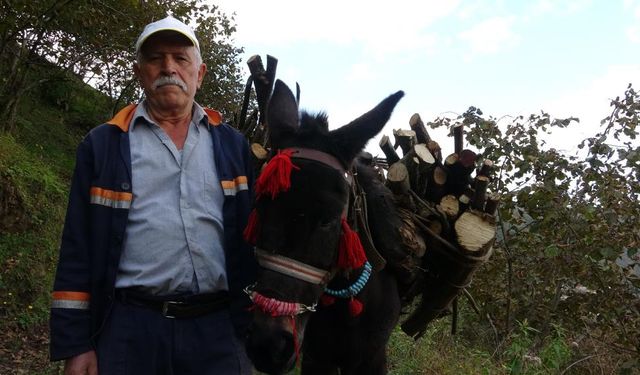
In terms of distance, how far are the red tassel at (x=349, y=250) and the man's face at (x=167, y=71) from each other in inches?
35.7

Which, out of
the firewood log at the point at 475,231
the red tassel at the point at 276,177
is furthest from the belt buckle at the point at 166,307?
the firewood log at the point at 475,231

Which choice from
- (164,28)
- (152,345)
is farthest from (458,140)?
(152,345)

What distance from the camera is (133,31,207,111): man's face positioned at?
2309 millimetres

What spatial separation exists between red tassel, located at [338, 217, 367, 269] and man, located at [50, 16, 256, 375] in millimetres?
445

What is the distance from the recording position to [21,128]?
12.7 metres

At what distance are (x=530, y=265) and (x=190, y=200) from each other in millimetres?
5359

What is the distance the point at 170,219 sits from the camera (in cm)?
220

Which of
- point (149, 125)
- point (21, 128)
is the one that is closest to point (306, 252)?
point (149, 125)

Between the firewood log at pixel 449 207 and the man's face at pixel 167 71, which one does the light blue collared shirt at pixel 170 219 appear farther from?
the firewood log at pixel 449 207

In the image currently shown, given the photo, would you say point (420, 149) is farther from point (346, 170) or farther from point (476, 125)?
point (476, 125)

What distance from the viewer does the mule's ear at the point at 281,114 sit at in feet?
8.75

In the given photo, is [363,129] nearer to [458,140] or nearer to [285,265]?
[285,265]

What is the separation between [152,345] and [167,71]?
3.71 feet

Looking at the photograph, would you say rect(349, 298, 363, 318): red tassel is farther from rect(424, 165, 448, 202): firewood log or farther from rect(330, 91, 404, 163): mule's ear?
rect(424, 165, 448, 202): firewood log
